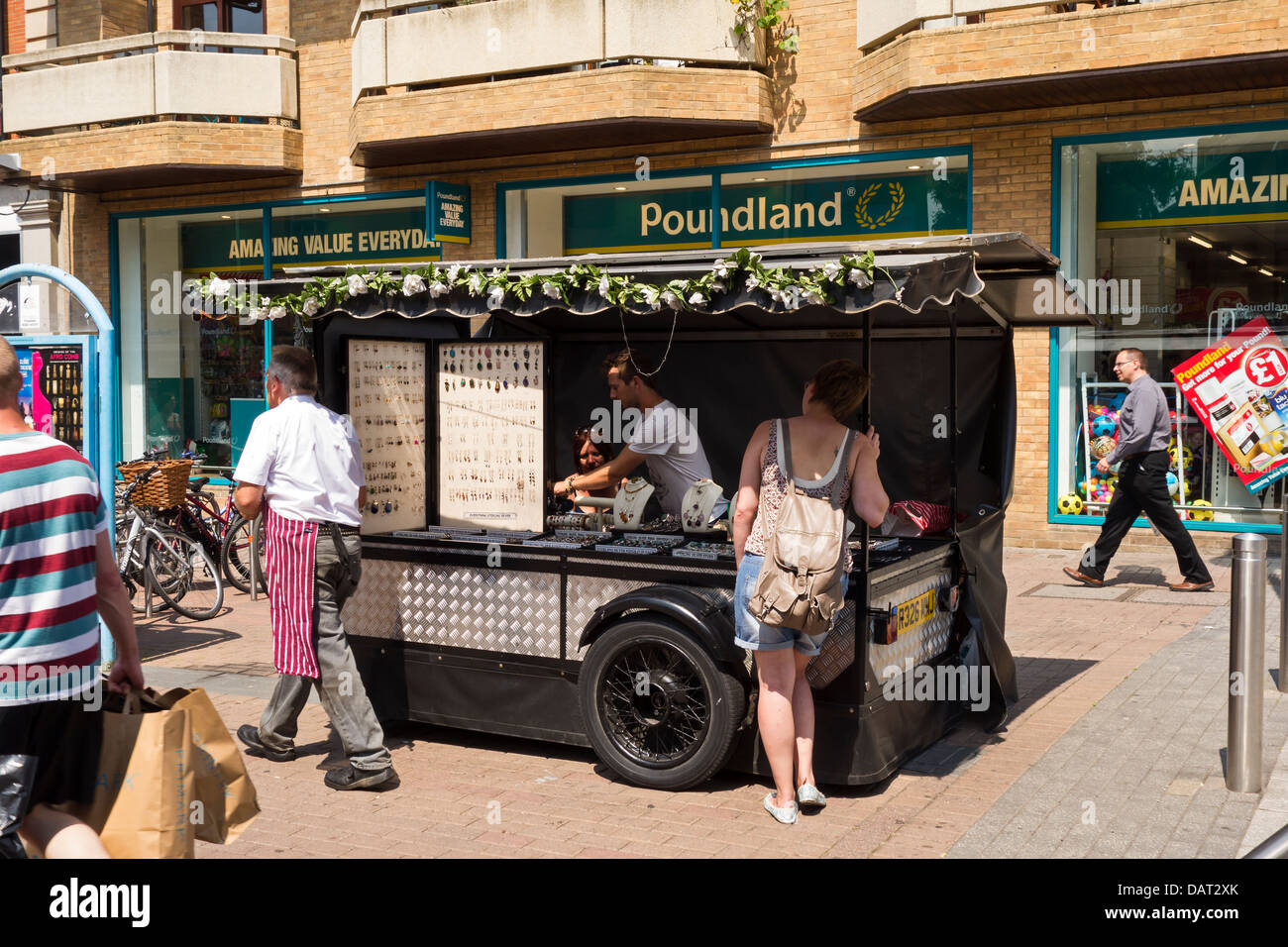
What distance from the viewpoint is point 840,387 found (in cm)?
554

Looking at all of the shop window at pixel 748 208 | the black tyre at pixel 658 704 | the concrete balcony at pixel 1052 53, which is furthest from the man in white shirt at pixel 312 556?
the shop window at pixel 748 208

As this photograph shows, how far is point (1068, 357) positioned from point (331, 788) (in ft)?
31.0

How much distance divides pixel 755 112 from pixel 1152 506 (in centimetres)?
608

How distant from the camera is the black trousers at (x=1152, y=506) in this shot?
423 inches

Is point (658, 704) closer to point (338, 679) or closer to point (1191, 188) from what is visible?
point (338, 679)

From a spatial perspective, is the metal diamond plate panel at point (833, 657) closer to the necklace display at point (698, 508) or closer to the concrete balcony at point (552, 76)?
the necklace display at point (698, 508)

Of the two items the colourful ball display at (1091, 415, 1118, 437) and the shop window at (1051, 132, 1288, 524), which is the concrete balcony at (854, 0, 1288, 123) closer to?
the shop window at (1051, 132, 1288, 524)

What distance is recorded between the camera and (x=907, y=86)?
41.4ft

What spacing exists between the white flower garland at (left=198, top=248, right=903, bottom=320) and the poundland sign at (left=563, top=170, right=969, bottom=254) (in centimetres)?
828

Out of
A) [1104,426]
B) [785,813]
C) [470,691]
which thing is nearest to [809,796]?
[785,813]
